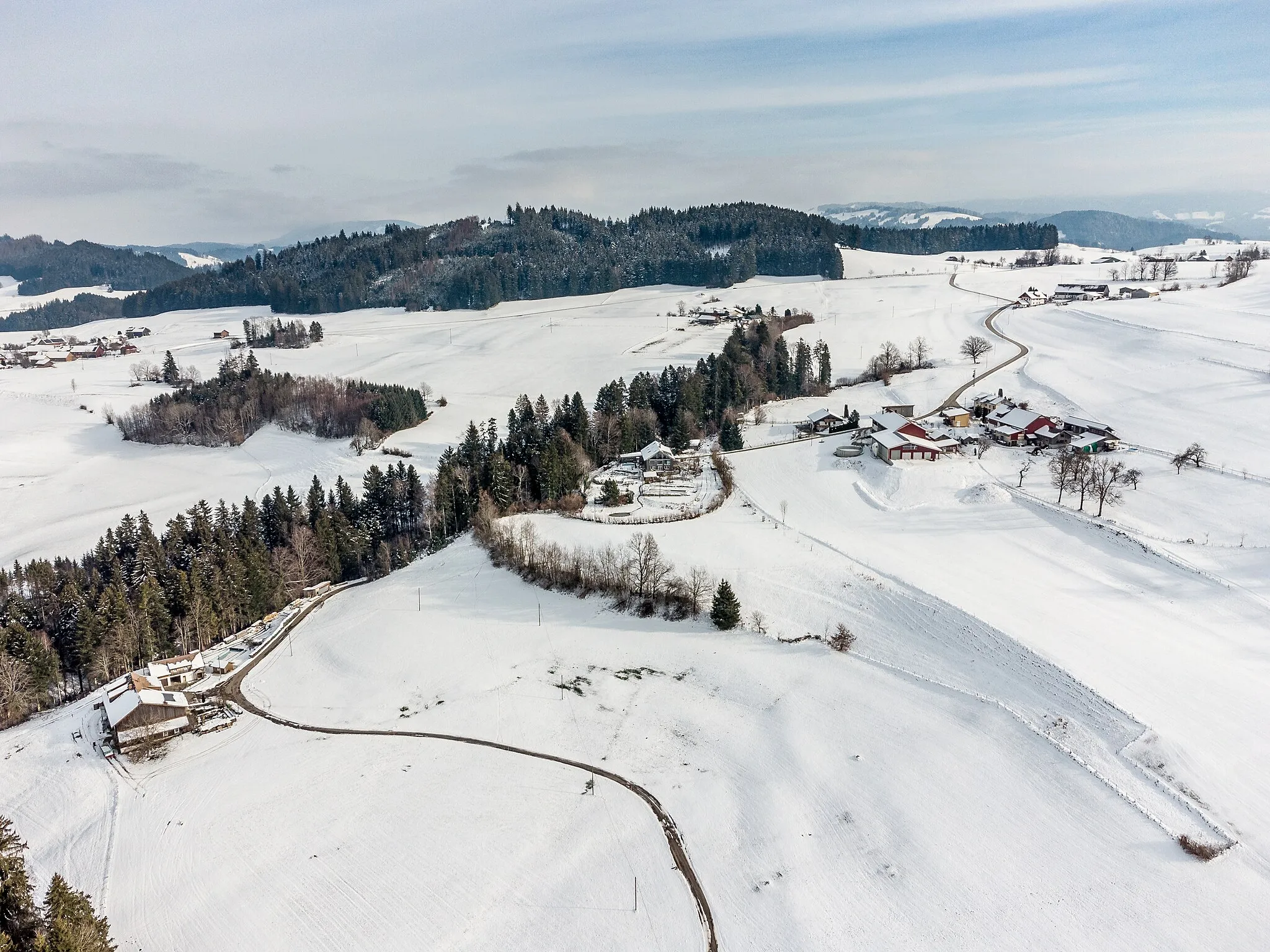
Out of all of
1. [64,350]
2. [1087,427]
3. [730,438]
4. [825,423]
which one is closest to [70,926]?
[730,438]

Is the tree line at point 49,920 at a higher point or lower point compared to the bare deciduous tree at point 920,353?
lower

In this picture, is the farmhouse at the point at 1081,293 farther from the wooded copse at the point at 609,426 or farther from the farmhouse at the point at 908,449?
the farmhouse at the point at 908,449

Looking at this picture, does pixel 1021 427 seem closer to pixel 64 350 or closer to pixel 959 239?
pixel 959 239

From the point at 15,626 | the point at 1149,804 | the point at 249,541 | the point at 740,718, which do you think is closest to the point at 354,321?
the point at 249,541

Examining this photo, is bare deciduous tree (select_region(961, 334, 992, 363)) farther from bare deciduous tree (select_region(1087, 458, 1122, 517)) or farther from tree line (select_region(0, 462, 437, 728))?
tree line (select_region(0, 462, 437, 728))

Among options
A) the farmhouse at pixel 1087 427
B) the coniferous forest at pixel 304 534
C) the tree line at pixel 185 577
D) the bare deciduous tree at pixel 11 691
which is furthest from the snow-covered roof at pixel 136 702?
the farmhouse at pixel 1087 427

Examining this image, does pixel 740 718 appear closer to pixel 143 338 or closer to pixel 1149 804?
pixel 1149 804

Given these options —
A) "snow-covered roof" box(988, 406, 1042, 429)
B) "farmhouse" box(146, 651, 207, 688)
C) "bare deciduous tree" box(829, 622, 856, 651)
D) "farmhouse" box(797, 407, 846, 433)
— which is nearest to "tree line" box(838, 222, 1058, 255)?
"snow-covered roof" box(988, 406, 1042, 429)
